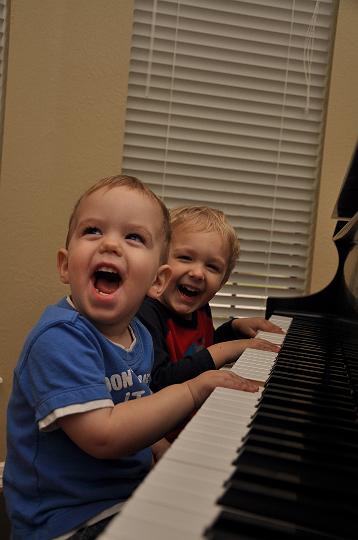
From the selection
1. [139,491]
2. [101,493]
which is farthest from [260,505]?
[101,493]

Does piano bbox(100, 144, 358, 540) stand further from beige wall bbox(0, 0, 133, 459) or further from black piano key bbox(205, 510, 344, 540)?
beige wall bbox(0, 0, 133, 459)

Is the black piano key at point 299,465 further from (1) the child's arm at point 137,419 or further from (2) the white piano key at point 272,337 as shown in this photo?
(2) the white piano key at point 272,337

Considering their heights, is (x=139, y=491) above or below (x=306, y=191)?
below

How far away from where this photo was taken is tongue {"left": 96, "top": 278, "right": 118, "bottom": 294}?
1158 mm

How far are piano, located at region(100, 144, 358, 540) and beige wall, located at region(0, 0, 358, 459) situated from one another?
1817 mm

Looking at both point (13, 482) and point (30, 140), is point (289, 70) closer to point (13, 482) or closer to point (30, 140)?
point (30, 140)

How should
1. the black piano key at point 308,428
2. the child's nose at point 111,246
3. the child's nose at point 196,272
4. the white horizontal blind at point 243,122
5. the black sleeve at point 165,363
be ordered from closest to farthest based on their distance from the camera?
1. the black piano key at point 308,428
2. the child's nose at point 111,246
3. the black sleeve at point 165,363
4. the child's nose at point 196,272
5. the white horizontal blind at point 243,122

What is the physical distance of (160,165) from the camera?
3115 millimetres

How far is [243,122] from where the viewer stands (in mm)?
3197

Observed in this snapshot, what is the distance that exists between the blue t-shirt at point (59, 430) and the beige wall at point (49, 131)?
168 centimetres

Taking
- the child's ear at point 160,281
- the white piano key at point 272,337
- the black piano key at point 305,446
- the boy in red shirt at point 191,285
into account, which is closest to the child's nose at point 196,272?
the boy in red shirt at point 191,285

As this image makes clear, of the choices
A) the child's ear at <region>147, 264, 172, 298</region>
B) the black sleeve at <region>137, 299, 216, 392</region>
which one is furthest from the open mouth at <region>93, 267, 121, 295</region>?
the black sleeve at <region>137, 299, 216, 392</region>

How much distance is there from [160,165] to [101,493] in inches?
87.3

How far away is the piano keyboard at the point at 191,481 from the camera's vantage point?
417mm
